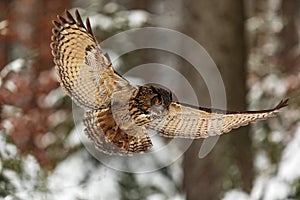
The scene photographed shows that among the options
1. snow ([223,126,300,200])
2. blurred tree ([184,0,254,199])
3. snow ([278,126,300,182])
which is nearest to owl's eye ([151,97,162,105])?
snow ([223,126,300,200])

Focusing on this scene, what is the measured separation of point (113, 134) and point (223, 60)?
2.09 meters

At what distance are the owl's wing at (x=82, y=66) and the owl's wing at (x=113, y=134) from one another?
17mm

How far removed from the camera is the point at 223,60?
297cm

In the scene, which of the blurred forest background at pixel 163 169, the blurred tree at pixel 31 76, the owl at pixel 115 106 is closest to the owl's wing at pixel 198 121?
the owl at pixel 115 106

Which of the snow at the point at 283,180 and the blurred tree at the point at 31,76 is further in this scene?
the blurred tree at the point at 31,76

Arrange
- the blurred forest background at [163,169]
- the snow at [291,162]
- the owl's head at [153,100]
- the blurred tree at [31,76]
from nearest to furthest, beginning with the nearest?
1. the owl's head at [153,100]
2. the blurred forest background at [163,169]
3. the snow at [291,162]
4. the blurred tree at [31,76]

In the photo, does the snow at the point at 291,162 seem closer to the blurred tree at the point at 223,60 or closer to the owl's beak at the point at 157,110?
the blurred tree at the point at 223,60

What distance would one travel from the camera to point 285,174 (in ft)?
6.59

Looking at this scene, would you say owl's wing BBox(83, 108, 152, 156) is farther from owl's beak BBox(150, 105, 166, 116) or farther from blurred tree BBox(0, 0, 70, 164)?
blurred tree BBox(0, 0, 70, 164)

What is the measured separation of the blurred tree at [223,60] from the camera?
276 cm

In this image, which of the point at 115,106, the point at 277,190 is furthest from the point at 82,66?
the point at 277,190

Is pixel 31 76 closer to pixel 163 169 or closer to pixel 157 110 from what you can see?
pixel 163 169

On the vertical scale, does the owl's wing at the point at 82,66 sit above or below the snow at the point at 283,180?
above

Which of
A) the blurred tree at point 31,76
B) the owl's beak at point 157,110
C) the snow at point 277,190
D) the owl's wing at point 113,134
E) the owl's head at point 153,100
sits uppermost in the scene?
the owl's head at point 153,100
